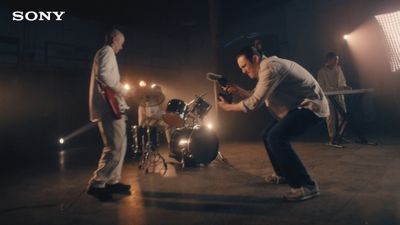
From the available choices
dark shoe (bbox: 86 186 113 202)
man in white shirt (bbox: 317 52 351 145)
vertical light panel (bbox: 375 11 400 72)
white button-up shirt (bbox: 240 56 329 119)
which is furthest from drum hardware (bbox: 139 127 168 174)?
vertical light panel (bbox: 375 11 400 72)

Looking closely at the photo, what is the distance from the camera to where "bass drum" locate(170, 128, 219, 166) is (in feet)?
17.6

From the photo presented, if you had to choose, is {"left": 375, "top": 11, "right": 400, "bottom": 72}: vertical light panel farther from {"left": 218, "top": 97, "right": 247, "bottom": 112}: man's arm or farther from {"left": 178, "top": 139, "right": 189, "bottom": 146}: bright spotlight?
{"left": 178, "top": 139, "right": 189, "bottom": 146}: bright spotlight

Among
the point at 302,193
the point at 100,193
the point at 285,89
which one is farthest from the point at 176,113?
the point at 302,193

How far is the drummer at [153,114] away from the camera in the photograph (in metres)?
5.05

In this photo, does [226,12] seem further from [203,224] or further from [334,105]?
[203,224]

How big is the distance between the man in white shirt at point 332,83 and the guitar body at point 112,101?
5244 mm

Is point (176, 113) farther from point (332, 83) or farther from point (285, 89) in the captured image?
point (332, 83)

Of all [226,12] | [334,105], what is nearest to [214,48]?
→ [226,12]

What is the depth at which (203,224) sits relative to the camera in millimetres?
2584

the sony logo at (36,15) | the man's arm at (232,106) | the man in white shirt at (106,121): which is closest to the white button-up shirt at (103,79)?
the man in white shirt at (106,121)

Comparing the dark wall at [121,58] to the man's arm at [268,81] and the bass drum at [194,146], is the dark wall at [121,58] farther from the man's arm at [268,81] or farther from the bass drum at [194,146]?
the man's arm at [268,81]

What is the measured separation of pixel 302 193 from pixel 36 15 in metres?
10.0

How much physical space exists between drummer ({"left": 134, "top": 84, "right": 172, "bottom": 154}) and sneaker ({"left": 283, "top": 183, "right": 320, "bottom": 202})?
8.93 feet

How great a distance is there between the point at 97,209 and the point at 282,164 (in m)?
2.13
